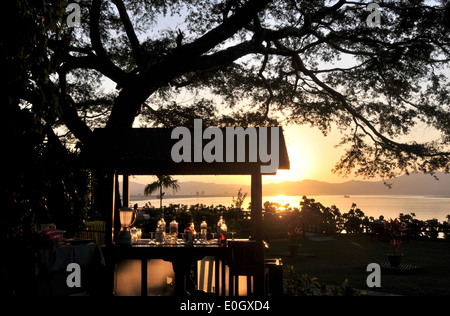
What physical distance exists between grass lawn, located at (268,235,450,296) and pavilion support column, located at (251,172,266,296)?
345 centimetres

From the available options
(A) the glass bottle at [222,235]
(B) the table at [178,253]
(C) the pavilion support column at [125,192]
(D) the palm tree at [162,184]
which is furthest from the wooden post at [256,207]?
(D) the palm tree at [162,184]

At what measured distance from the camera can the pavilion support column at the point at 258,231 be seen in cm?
613

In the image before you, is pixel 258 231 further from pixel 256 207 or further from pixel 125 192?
pixel 125 192

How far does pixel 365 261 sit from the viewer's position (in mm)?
12938

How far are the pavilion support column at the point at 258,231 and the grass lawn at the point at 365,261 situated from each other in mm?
3454

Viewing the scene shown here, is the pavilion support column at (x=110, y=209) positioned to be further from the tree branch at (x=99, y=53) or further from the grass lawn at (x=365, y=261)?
the tree branch at (x=99, y=53)

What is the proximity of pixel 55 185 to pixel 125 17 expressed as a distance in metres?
11.8

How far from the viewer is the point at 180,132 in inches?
302

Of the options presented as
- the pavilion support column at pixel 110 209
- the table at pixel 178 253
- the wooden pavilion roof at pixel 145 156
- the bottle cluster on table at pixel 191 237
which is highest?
the wooden pavilion roof at pixel 145 156

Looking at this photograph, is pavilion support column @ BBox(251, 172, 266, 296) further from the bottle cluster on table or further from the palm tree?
the palm tree

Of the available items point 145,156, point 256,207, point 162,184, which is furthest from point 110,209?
point 162,184

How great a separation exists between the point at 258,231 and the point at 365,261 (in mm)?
7660
